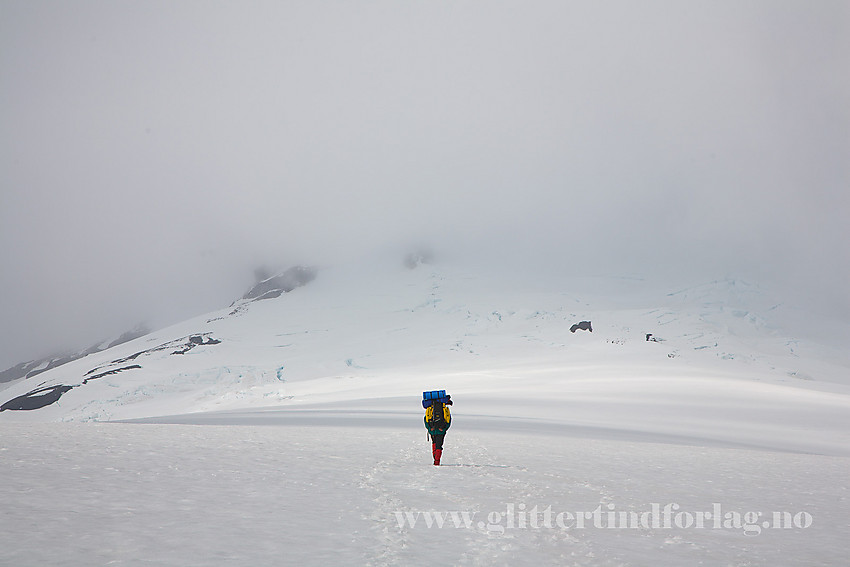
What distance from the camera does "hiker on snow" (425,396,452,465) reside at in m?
9.41

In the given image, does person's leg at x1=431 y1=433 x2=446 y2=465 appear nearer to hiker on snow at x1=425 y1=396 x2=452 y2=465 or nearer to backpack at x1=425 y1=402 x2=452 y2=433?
hiker on snow at x1=425 y1=396 x2=452 y2=465

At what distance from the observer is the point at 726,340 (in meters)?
66.9

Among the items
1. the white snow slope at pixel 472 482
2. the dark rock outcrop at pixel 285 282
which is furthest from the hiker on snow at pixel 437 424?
the dark rock outcrop at pixel 285 282

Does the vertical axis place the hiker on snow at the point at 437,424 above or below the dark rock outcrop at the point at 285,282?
below

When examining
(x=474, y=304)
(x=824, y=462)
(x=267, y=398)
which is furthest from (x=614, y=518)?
(x=474, y=304)

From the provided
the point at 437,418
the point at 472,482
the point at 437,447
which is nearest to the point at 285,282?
the point at 437,418

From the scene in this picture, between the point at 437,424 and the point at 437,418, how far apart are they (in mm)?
104

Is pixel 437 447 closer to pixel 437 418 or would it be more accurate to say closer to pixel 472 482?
pixel 437 418

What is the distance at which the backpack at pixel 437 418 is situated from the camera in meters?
9.56

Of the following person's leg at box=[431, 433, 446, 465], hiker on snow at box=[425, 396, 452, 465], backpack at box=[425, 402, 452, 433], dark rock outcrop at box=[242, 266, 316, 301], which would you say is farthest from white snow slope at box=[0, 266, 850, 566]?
dark rock outcrop at box=[242, 266, 316, 301]

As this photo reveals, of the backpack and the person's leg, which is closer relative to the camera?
the person's leg

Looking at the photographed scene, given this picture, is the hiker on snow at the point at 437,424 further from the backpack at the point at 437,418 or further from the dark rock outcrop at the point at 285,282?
the dark rock outcrop at the point at 285,282

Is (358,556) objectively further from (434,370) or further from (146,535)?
(434,370)

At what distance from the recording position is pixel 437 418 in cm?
963
